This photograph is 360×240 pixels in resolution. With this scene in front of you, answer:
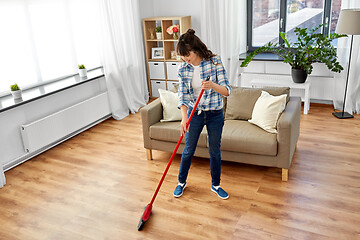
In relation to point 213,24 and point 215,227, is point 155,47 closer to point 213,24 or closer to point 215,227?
point 213,24

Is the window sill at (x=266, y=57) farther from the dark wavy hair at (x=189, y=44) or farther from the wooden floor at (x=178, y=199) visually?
Result: the dark wavy hair at (x=189, y=44)

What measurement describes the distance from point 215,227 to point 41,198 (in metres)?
1.54

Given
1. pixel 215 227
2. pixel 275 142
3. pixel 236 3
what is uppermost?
pixel 236 3

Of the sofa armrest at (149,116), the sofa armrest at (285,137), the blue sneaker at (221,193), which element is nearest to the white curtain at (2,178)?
the sofa armrest at (149,116)

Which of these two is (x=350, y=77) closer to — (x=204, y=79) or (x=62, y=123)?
(x=204, y=79)

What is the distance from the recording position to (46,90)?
4.03m

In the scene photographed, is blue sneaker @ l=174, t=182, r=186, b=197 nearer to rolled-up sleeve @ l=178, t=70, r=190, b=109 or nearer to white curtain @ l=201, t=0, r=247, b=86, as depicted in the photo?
rolled-up sleeve @ l=178, t=70, r=190, b=109

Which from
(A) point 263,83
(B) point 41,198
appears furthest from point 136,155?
(A) point 263,83

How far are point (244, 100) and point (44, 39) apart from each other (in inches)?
94.4

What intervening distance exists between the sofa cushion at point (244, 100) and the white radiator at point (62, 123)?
6.04 feet

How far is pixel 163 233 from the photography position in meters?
2.56

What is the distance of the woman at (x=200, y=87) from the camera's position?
8.21 feet

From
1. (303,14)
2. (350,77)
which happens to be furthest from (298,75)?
(303,14)

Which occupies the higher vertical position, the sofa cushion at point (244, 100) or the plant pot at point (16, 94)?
the plant pot at point (16, 94)
